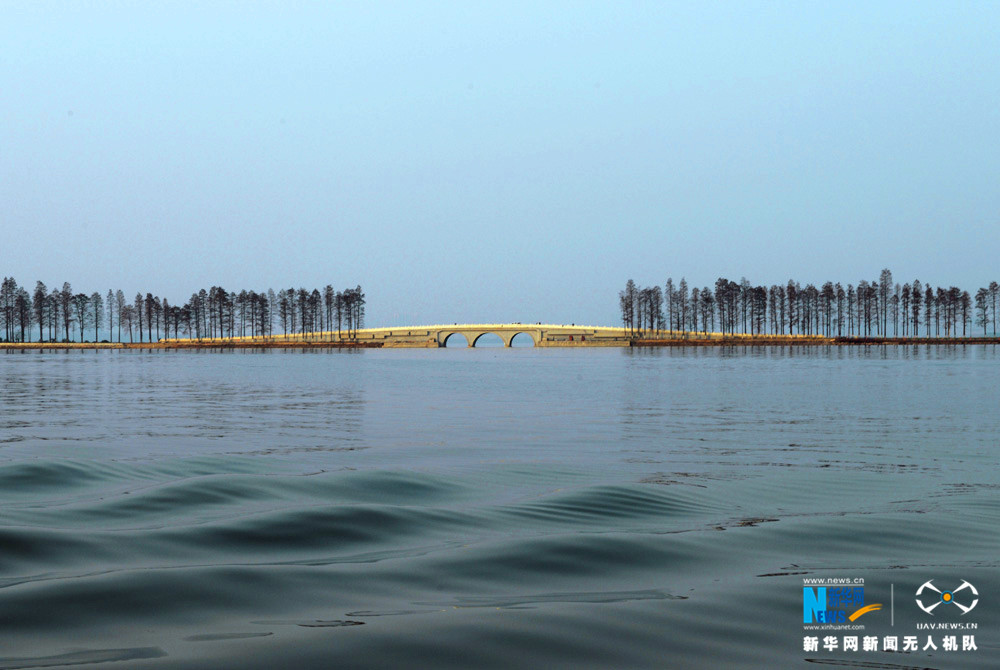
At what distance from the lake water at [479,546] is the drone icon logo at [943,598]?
0.18 feet

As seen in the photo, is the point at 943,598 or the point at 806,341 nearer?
the point at 943,598

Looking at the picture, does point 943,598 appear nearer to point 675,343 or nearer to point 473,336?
point 675,343

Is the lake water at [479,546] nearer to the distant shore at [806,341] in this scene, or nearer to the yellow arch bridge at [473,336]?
the distant shore at [806,341]

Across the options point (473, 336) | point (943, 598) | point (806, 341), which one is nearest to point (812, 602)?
point (943, 598)

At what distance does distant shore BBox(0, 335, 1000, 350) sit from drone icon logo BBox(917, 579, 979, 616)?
511 feet

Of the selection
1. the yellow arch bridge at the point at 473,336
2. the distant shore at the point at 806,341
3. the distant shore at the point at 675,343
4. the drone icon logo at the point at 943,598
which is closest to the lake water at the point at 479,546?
the drone icon logo at the point at 943,598

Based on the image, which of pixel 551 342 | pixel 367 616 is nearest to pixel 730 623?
pixel 367 616

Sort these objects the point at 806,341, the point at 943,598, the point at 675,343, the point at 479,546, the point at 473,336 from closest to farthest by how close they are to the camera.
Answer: the point at 943,598
the point at 479,546
the point at 806,341
the point at 675,343
the point at 473,336

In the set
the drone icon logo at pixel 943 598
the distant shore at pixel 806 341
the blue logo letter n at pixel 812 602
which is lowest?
the drone icon logo at pixel 943 598

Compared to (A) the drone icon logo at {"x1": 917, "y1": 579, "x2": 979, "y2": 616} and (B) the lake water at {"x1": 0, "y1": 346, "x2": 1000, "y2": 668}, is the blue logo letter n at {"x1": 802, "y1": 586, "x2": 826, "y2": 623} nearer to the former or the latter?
(B) the lake water at {"x1": 0, "y1": 346, "x2": 1000, "y2": 668}

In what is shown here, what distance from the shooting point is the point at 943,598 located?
517 cm

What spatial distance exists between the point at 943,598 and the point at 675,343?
164 m

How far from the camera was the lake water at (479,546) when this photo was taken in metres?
4.17

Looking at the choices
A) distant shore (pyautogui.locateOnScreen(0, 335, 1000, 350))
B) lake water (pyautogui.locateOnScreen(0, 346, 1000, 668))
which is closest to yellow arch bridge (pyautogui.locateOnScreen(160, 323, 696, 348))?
distant shore (pyautogui.locateOnScreen(0, 335, 1000, 350))
